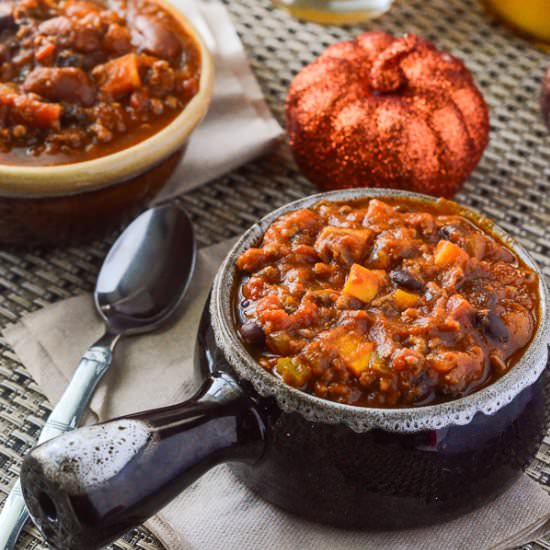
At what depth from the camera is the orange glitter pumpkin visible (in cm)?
186

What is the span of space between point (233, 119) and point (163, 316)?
0.69 metres

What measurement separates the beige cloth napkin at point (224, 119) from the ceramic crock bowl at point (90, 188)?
7.7 inches

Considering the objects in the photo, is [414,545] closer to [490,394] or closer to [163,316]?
[490,394]

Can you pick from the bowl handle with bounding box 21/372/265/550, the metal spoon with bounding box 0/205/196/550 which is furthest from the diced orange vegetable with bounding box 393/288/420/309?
the metal spoon with bounding box 0/205/196/550

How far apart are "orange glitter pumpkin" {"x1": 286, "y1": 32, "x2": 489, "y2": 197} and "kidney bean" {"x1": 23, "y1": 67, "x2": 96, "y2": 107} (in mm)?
503

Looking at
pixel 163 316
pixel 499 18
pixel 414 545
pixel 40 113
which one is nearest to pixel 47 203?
pixel 40 113

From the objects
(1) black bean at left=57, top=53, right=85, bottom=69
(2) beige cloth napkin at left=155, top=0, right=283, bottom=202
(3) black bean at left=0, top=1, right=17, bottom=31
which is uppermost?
(3) black bean at left=0, top=1, right=17, bottom=31

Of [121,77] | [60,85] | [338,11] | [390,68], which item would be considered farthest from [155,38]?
[338,11]

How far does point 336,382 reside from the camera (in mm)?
1235

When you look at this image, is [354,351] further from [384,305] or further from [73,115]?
[73,115]

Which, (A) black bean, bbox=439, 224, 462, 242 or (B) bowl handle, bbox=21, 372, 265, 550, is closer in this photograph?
(B) bowl handle, bbox=21, 372, 265, 550

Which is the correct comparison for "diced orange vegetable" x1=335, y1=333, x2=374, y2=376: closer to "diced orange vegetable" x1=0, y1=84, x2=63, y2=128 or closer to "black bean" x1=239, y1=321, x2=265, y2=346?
"black bean" x1=239, y1=321, x2=265, y2=346

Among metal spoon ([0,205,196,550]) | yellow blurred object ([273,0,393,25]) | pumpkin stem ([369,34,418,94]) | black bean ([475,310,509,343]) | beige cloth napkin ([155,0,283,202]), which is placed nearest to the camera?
black bean ([475,310,509,343])

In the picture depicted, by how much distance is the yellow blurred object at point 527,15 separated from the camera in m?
2.36
